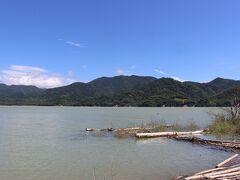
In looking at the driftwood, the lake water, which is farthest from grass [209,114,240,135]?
the lake water

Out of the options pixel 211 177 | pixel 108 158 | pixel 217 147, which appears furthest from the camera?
pixel 217 147

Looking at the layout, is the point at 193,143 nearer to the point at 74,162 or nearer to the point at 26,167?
the point at 74,162

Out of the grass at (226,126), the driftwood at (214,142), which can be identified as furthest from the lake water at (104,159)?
the grass at (226,126)

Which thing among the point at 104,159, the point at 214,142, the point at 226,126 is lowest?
the point at 104,159

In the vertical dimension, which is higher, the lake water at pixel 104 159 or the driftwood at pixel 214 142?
the driftwood at pixel 214 142

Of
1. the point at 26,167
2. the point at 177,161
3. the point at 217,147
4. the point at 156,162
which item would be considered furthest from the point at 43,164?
the point at 217,147

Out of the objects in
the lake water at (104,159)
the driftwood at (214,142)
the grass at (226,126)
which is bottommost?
the lake water at (104,159)

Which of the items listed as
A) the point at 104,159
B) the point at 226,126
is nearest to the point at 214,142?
the point at 226,126

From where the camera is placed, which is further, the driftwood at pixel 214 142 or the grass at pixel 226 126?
the grass at pixel 226 126

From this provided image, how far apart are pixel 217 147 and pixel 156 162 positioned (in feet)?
26.1

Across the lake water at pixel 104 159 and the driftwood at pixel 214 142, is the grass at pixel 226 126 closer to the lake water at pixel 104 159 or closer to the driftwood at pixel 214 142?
the driftwood at pixel 214 142

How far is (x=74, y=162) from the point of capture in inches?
944

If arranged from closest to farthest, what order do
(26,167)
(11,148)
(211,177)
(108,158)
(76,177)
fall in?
(211,177), (76,177), (26,167), (108,158), (11,148)

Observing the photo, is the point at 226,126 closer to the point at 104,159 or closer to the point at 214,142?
the point at 214,142
